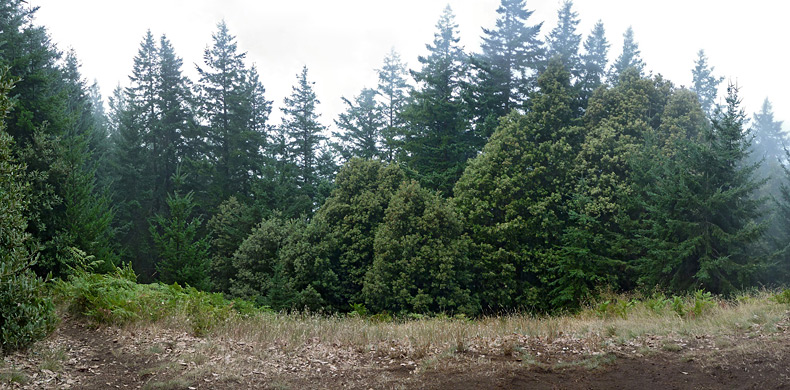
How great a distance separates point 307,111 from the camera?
128 feet

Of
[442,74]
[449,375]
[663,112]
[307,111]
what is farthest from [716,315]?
[307,111]

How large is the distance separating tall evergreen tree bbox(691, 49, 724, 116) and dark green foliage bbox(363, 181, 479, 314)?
3890 centimetres

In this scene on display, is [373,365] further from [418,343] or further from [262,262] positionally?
[262,262]

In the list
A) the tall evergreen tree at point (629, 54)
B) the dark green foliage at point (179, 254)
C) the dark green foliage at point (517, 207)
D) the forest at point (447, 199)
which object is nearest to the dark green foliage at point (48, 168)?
the forest at point (447, 199)

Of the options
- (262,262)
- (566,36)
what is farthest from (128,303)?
(566,36)

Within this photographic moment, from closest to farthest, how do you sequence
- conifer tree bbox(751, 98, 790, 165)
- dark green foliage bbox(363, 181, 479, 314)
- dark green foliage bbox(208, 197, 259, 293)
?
dark green foliage bbox(363, 181, 479, 314)
dark green foliage bbox(208, 197, 259, 293)
conifer tree bbox(751, 98, 790, 165)

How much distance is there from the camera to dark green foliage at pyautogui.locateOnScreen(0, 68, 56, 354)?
6.52 m

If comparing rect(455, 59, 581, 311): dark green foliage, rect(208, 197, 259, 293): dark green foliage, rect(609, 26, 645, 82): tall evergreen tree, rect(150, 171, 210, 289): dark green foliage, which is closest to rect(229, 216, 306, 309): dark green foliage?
rect(150, 171, 210, 289): dark green foliage

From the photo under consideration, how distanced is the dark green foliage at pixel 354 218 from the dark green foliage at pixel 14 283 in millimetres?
13457

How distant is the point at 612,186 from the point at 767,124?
57459 millimetres

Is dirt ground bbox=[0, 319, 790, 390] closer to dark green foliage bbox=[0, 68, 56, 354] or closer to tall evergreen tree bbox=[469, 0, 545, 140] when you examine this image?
dark green foliage bbox=[0, 68, 56, 354]

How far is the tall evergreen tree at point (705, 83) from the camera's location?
46.0m

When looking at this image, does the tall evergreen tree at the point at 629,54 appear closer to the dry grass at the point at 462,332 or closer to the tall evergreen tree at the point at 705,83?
the tall evergreen tree at the point at 705,83

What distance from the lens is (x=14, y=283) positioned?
6609 millimetres
